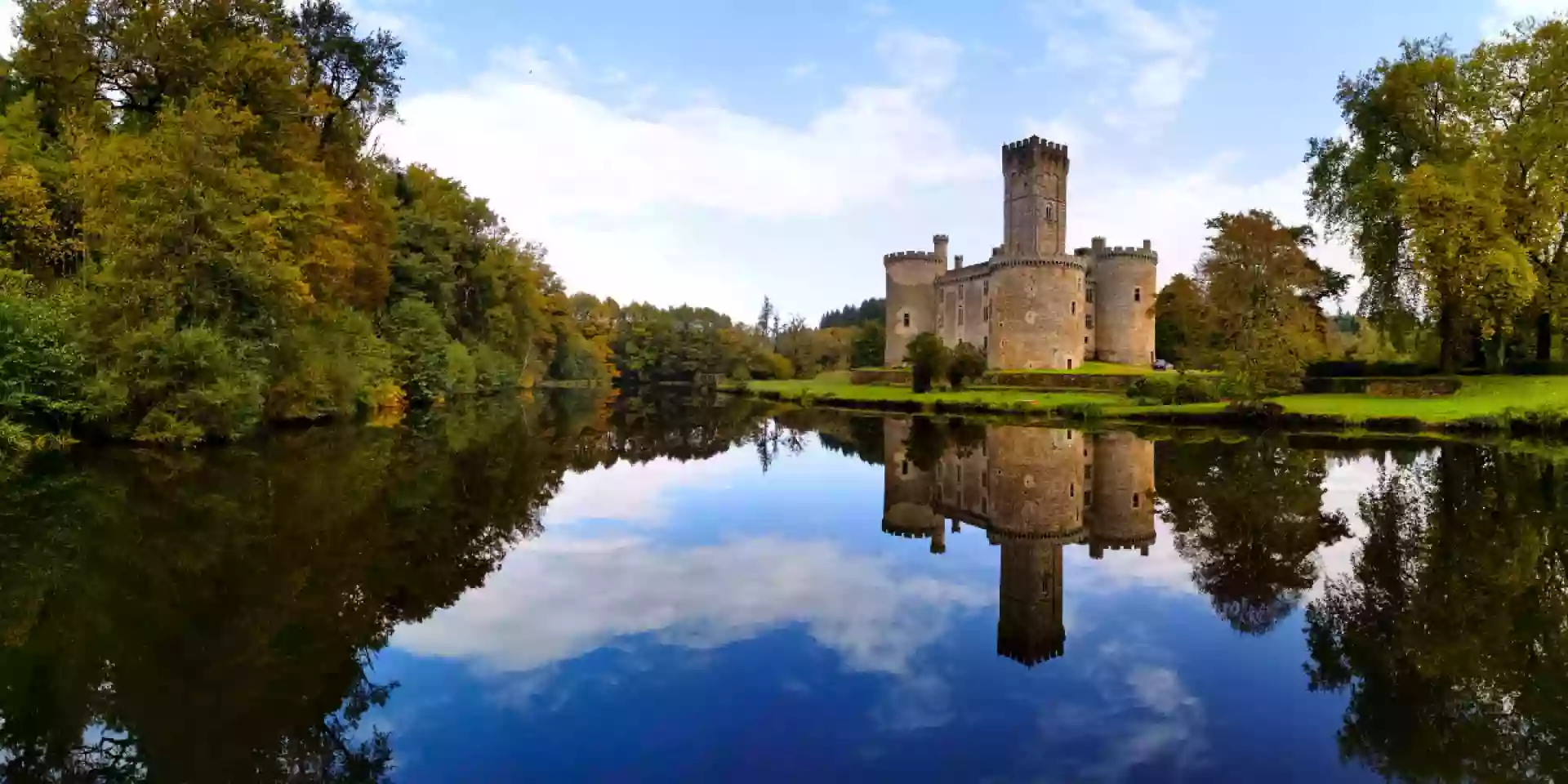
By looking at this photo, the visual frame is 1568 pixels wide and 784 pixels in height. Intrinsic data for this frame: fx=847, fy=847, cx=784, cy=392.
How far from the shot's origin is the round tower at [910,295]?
6562 centimetres

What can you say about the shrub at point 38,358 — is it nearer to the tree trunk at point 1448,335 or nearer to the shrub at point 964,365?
Answer: the shrub at point 964,365

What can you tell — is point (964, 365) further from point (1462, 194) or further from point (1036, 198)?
point (1462, 194)

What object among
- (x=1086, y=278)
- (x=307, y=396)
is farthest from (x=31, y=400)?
(x=1086, y=278)

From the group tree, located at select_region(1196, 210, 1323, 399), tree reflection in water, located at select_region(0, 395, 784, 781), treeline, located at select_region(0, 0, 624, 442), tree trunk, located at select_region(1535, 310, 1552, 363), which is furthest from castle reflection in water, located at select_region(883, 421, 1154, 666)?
tree trunk, located at select_region(1535, 310, 1552, 363)

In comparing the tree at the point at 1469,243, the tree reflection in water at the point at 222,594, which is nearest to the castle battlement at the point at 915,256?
the tree at the point at 1469,243

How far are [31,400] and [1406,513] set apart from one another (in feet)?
84.7

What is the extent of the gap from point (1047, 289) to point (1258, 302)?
19669mm

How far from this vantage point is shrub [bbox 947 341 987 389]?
1718 inches

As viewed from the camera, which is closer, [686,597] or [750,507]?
[686,597]

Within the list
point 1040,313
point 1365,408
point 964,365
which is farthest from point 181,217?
point 1040,313

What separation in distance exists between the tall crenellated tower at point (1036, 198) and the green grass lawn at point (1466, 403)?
24.1 meters

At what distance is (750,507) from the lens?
48.0ft

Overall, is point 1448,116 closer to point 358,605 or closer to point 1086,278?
point 1086,278

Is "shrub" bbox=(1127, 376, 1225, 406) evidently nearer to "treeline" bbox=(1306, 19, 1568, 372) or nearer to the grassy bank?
the grassy bank
